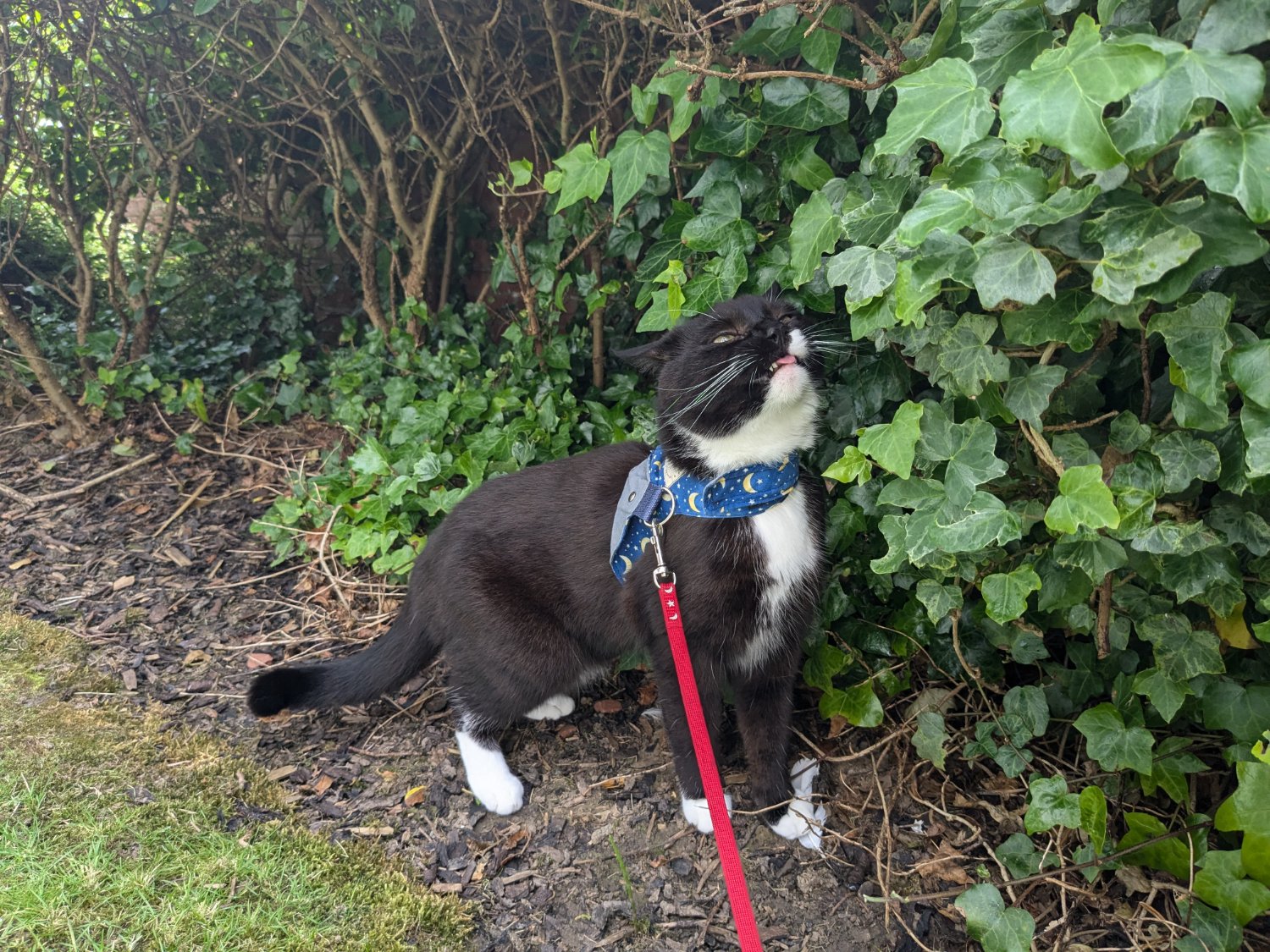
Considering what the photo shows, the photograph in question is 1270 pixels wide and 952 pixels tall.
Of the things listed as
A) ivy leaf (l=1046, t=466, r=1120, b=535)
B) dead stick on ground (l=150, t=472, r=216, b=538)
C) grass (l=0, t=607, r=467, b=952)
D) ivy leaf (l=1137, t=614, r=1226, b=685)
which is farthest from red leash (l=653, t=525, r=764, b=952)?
dead stick on ground (l=150, t=472, r=216, b=538)

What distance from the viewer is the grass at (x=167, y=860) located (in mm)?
1813

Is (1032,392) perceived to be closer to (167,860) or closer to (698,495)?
(698,495)

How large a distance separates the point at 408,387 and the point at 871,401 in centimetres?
226

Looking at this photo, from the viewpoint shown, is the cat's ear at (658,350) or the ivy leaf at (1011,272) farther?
the cat's ear at (658,350)

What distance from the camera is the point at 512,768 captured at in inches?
95.3

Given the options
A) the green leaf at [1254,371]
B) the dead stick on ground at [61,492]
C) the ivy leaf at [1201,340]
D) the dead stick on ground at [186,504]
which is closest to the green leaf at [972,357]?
Result: the ivy leaf at [1201,340]

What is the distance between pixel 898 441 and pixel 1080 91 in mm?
734

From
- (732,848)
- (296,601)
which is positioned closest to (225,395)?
(296,601)

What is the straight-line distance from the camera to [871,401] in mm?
2186

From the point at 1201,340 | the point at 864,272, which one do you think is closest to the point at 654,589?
the point at 864,272

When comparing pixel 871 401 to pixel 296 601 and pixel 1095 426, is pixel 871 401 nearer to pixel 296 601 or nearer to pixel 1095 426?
pixel 1095 426

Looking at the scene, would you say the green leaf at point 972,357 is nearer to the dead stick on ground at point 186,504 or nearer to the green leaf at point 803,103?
the green leaf at point 803,103

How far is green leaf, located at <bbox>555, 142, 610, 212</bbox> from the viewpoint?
2357 mm

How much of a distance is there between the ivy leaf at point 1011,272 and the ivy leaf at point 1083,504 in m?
0.35
